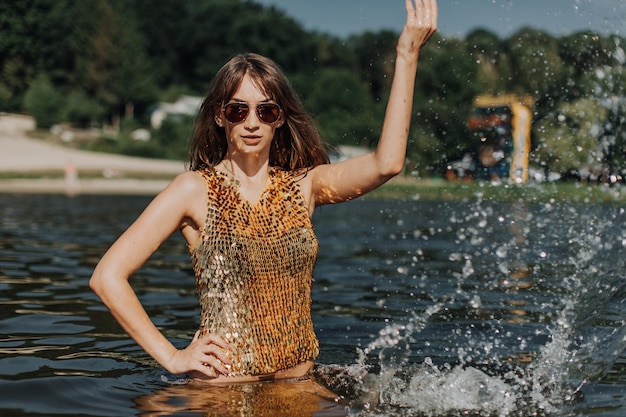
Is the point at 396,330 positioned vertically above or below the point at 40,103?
below

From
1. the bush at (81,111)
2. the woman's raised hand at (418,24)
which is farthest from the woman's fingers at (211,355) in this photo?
the bush at (81,111)

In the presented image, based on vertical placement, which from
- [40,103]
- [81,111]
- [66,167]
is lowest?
[66,167]

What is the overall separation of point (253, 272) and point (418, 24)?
1.34 meters

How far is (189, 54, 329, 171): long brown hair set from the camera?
13.4ft

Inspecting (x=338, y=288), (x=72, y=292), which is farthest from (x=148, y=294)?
(x=338, y=288)

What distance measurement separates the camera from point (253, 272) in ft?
13.4

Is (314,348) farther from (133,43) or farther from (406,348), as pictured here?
(133,43)

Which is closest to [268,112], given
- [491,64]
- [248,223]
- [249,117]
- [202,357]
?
[249,117]

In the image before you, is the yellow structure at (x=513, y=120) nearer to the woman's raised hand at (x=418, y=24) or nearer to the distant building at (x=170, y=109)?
the woman's raised hand at (x=418, y=24)

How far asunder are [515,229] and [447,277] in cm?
433

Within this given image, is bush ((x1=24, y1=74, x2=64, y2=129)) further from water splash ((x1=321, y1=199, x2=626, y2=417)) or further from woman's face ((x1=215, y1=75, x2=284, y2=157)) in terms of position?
woman's face ((x1=215, y1=75, x2=284, y2=157))

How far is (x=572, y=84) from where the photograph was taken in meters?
9.38

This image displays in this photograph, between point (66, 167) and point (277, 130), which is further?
point (66, 167)

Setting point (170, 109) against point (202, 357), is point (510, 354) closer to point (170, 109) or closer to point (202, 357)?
point (202, 357)
